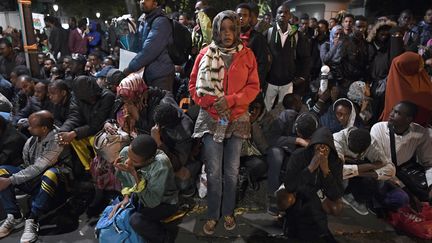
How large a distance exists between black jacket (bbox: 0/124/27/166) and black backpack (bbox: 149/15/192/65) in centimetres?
181

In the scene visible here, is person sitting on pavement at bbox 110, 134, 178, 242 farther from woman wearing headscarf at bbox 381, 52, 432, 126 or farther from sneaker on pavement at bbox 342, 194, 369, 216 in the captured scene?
woman wearing headscarf at bbox 381, 52, 432, 126

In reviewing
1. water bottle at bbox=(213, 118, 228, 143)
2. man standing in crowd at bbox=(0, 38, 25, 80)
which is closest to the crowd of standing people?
water bottle at bbox=(213, 118, 228, 143)

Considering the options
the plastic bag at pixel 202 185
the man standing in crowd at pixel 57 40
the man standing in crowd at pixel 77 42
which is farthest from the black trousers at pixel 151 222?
the man standing in crowd at pixel 57 40

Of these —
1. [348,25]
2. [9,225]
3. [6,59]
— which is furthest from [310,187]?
[6,59]

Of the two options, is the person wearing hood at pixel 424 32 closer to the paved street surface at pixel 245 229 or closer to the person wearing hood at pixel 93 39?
the paved street surface at pixel 245 229

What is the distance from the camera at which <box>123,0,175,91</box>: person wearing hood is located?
389 centimetres

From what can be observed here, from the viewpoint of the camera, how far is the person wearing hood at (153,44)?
3.89 meters

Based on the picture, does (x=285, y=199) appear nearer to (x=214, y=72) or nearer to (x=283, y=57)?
(x=214, y=72)

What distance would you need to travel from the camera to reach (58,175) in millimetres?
3549

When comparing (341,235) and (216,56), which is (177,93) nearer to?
(216,56)

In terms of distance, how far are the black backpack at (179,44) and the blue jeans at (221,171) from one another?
1.36 meters

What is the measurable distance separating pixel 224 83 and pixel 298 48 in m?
2.07

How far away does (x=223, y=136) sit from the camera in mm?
3125

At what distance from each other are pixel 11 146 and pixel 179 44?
203 centimetres
